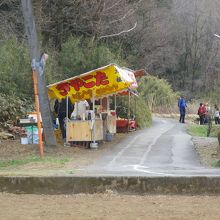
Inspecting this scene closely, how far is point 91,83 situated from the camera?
18.4m

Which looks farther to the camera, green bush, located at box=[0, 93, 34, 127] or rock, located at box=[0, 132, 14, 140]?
green bush, located at box=[0, 93, 34, 127]

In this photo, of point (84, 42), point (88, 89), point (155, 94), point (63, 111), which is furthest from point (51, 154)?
A: point (155, 94)

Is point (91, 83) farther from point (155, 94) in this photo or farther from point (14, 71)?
point (155, 94)

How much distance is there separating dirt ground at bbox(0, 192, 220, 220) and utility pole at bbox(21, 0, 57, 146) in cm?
776

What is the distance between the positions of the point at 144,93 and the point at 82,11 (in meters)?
13.1

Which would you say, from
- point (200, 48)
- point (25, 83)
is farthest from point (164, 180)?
point (200, 48)

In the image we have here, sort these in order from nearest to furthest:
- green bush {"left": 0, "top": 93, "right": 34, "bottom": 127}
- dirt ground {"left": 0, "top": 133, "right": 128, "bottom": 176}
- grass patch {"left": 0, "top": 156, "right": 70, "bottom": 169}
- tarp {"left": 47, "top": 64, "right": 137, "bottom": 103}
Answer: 1. dirt ground {"left": 0, "top": 133, "right": 128, "bottom": 176}
2. grass patch {"left": 0, "top": 156, "right": 70, "bottom": 169}
3. tarp {"left": 47, "top": 64, "right": 137, "bottom": 103}
4. green bush {"left": 0, "top": 93, "right": 34, "bottom": 127}

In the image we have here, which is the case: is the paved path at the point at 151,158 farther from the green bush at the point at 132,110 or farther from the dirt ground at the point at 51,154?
the green bush at the point at 132,110

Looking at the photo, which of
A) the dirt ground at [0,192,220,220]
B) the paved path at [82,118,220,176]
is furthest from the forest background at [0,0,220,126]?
the dirt ground at [0,192,220,220]

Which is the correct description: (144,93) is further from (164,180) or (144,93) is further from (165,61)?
(164,180)

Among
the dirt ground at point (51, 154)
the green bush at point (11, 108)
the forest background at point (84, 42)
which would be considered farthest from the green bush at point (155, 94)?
the dirt ground at point (51, 154)

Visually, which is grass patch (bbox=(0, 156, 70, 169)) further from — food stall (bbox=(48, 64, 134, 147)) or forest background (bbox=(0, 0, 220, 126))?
forest background (bbox=(0, 0, 220, 126))

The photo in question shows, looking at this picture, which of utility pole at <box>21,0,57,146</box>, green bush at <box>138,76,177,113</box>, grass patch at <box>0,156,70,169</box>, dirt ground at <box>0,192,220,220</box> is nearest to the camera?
dirt ground at <box>0,192,220,220</box>

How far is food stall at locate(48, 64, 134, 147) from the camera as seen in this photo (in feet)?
Result: 59.3
